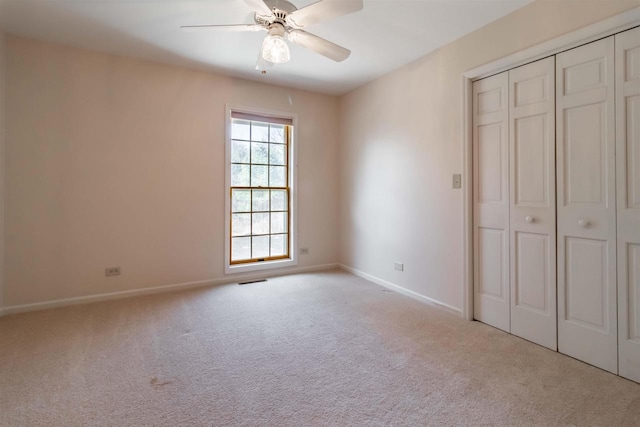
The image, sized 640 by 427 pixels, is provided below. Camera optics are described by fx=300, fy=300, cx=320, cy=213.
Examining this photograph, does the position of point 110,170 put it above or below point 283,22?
below

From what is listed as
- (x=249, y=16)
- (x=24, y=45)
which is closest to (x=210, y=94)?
(x=249, y=16)

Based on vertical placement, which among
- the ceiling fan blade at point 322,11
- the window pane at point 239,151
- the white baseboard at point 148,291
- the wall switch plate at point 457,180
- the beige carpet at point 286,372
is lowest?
the beige carpet at point 286,372

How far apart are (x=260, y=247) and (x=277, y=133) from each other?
5.54 ft

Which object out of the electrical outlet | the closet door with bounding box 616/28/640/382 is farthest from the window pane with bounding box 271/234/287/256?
the closet door with bounding box 616/28/640/382

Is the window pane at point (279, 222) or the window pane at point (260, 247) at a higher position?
the window pane at point (279, 222)

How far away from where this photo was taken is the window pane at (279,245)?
446cm

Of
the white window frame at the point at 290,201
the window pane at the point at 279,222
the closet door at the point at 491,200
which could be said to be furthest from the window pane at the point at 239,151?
the closet door at the point at 491,200

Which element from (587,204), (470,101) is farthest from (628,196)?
(470,101)

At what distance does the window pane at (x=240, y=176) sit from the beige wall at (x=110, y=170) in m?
0.21

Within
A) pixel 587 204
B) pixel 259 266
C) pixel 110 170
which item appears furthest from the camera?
pixel 259 266

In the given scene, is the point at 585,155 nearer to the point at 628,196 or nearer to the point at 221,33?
the point at 628,196

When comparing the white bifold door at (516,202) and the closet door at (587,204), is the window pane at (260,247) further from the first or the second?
the closet door at (587,204)

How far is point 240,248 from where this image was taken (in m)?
4.21

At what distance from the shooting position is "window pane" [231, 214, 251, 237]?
4145 mm
